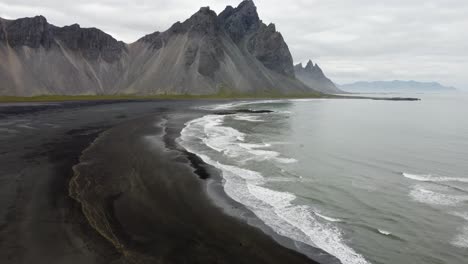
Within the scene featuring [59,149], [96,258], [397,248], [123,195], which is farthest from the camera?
[59,149]

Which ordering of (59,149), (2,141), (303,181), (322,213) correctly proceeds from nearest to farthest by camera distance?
(322,213) → (303,181) → (59,149) → (2,141)

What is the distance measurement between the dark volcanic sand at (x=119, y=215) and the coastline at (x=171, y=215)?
36 mm

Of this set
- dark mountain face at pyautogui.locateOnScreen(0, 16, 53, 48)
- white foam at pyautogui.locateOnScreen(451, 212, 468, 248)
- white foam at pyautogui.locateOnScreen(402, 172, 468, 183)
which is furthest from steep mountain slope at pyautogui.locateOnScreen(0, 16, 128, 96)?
white foam at pyautogui.locateOnScreen(451, 212, 468, 248)

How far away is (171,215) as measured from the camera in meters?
16.5

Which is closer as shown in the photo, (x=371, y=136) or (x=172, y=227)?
(x=172, y=227)

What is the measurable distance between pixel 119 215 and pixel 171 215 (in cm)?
231

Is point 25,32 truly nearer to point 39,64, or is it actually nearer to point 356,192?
point 39,64

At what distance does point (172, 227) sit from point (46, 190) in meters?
8.68

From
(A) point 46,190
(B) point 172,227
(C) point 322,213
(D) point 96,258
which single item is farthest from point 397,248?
(A) point 46,190

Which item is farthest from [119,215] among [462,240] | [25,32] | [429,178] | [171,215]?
[25,32]

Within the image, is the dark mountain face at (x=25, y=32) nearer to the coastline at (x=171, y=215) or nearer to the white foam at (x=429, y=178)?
the coastline at (x=171, y=215)

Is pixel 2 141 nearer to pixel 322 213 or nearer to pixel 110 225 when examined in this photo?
pixel 110 225

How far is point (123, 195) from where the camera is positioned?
1922 centimetres

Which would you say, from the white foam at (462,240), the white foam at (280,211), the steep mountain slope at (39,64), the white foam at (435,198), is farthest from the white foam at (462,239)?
the steep mountain slope at (39,64)
